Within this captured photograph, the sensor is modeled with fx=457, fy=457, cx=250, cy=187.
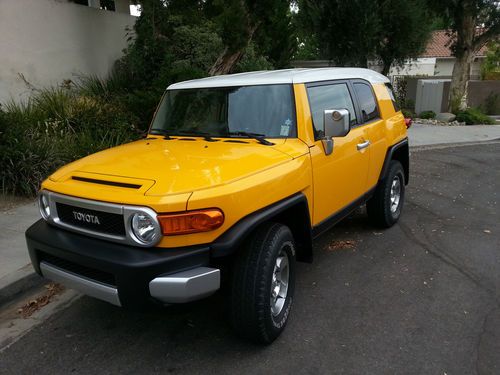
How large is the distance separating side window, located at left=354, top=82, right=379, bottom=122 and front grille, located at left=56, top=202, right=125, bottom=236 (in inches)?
116

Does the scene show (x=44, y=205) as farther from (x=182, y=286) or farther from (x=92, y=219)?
(x=182, y=286)

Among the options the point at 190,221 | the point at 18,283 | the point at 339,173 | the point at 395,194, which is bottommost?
the point at 18,283

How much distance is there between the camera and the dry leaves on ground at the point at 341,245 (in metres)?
5.00

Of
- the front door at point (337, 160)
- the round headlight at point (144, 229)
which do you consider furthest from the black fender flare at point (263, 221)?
the round headlight at point (144, 229)

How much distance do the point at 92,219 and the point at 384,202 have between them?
11.4 ft

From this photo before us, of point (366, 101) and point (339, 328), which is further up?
point (366, 101)

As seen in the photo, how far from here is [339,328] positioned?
3.42 metres

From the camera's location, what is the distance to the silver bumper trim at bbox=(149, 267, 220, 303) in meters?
2.59

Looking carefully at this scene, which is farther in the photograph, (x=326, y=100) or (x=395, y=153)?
(x=395, y=153)

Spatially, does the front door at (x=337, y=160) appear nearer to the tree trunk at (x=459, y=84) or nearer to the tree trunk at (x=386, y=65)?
the tree trunk at (x=386, y=65)

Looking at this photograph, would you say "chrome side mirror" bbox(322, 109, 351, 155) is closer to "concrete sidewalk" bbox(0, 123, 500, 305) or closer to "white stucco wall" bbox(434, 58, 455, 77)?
"concrete sidewalk" bbox(0, 123, 500, 305)

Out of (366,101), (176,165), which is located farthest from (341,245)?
(176,165)

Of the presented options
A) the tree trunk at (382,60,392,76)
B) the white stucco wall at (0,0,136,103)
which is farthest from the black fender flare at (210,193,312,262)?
the tree trunk at (382,60,392,76)

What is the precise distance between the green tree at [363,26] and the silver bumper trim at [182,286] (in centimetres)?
1176
